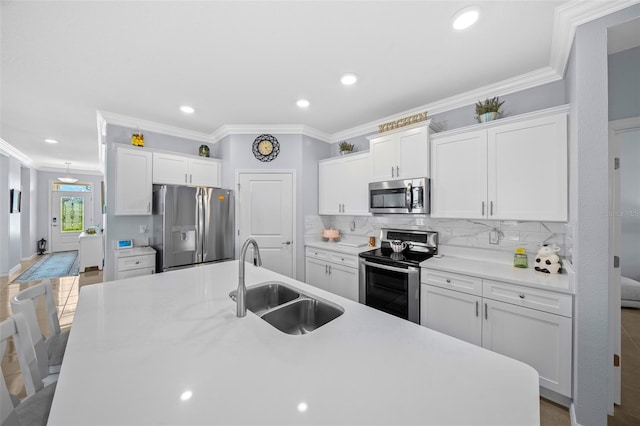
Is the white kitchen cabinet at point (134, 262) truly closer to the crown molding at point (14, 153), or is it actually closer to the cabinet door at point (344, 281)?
the cabinet door at point (344, 281)

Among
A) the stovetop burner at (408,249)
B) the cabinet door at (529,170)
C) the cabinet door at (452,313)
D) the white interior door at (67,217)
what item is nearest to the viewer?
the cabinet door at (529,170)

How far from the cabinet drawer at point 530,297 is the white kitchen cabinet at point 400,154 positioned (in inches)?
48.7

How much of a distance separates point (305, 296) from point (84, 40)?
244 centimetres

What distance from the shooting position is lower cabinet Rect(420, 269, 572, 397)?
174cm

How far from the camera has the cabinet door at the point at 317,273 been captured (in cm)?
343

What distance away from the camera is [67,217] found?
7738 mm

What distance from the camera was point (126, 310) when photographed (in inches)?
53.6

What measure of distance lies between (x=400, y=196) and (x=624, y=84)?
1808 mm

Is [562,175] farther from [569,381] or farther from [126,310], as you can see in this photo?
[126,310]

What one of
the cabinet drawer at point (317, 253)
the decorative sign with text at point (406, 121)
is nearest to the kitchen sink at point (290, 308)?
the cabinet drawer at point (317, 253)

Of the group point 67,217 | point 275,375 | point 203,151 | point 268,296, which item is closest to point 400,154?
point 268,296

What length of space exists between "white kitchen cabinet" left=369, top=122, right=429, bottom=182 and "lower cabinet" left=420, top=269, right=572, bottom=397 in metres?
1.12

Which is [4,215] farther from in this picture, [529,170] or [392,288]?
[529,170]

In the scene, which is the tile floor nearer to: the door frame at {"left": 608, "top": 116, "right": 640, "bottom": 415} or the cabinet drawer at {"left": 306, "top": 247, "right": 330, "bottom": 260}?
the door frame at {"left": 608, "top": 116, "right": 640, "bottom": 415}
